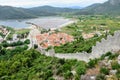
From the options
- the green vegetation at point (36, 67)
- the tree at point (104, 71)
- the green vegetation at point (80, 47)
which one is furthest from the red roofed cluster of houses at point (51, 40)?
the tree at point (104, 71)

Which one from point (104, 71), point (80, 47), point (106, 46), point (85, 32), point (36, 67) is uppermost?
point (106, 46)

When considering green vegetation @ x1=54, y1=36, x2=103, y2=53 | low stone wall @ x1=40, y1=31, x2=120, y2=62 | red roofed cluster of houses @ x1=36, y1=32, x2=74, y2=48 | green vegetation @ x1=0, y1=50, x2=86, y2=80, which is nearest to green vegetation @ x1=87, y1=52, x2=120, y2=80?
low stone wall @ x1=40, y1=31, x2=120, y2=62

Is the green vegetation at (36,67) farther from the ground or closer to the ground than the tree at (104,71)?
closer to the ground

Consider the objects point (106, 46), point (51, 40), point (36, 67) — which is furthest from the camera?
point (51, 40)

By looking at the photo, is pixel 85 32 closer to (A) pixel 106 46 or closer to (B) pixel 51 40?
(B) pixel 51 40

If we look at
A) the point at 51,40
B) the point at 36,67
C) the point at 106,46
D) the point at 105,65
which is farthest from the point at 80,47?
the point at 51,40

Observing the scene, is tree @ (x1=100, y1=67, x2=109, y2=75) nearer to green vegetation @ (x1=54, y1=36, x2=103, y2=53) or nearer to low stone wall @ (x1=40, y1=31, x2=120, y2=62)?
low stone wall @ (x1=40, y1=31, x2=120, y2=62)

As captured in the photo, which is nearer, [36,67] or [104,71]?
[104,71]

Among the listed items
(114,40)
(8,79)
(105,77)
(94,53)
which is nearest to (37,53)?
(8,79)

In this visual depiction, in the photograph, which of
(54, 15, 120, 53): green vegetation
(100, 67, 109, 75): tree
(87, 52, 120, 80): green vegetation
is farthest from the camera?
(54, 15, 120, 53): green vegetation

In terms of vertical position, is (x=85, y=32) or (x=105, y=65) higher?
(x=105, y=65)

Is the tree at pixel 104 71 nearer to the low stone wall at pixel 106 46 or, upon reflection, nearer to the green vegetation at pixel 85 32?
the low stone wall at pixel 106 46

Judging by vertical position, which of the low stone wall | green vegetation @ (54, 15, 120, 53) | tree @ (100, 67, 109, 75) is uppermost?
the low stone wall
